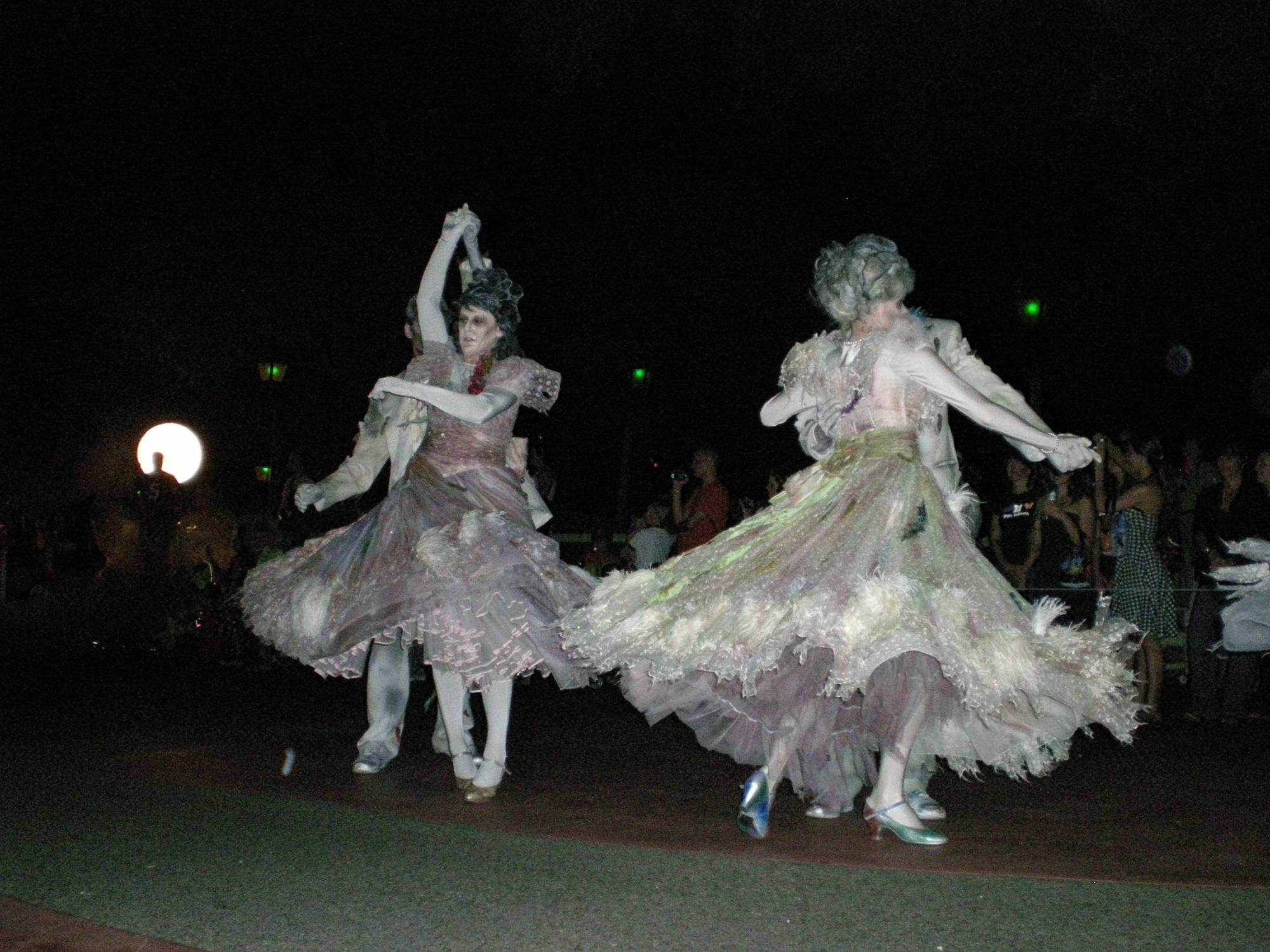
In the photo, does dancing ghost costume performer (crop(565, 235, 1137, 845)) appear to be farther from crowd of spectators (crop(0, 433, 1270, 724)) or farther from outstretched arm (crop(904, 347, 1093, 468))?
crowd of spectators (crop(0, 433, 1270, 724))

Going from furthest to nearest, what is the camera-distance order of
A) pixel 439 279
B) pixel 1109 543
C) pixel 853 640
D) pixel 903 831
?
pixel 1109 543 < pixel 439 279 < pixel 903 831 < pixel 853 640

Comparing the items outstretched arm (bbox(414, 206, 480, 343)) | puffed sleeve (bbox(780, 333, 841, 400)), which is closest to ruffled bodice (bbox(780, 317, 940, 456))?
puffed sleeve (bbox(780, 333, 841, 400))

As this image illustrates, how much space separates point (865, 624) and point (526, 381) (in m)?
2.32

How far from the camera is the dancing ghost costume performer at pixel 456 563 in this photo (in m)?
6.72

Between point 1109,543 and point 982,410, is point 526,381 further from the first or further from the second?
point 1109,543

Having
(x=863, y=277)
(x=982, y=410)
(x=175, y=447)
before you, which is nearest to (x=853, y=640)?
(x=982, y=410)

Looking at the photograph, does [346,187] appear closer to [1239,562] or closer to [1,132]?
[1,132]

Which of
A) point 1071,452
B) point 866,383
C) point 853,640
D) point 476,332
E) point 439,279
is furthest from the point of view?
point 439,279

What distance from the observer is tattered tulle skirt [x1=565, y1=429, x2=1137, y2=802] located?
5.36 m

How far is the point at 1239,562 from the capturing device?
9.95 m

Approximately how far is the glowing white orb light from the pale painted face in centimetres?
1688

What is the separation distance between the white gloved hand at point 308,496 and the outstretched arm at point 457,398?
24.2 inches

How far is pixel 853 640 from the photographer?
5312 mm

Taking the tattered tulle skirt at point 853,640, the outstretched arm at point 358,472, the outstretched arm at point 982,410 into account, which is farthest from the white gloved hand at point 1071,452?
the outstretched arm at point 358,472
